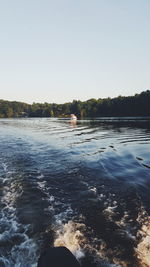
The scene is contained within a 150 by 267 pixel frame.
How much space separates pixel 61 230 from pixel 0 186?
4.89m

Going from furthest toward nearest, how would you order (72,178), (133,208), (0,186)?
(72,178) → (0,186) → (133,208)

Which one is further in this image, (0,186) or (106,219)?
(0,186)

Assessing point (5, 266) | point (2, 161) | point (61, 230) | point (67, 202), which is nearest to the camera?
point (5, 266)

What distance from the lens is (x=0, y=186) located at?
9.11 metres

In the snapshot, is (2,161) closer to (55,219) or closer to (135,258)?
(55,219)

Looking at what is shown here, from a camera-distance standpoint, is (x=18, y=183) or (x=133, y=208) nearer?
(x=133, y=208)

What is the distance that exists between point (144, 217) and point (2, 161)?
447 inches

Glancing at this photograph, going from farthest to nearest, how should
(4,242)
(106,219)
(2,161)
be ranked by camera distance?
1. (2,161)
2. (106,219)
3. (4,242)

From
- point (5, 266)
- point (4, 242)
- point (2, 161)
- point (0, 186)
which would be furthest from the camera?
point (2, 161)

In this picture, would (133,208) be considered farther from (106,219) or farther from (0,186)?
(0,186)

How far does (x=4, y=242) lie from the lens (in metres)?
5.12

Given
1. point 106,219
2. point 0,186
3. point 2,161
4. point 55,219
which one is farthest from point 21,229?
point 2,161

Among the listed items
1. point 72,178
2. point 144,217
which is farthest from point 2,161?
point 144,217

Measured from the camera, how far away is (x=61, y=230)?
5.61 metres
